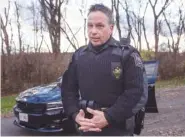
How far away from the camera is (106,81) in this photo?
2.47m

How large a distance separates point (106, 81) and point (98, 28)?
1.20 ft

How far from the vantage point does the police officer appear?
244 centimetres

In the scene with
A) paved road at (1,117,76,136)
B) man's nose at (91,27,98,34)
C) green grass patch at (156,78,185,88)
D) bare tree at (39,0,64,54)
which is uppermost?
bare tree at (39,0,64,54)

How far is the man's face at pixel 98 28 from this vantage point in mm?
2531

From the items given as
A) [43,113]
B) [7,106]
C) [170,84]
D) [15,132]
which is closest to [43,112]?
[43,113]

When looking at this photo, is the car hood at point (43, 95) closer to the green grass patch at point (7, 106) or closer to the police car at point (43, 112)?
the police car at point (43, 112)

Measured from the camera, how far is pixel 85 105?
8.41ft

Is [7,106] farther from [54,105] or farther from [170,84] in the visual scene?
[170,84]

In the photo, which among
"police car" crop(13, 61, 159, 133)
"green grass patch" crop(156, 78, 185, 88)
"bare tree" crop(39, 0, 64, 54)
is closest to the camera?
"police car" crop(13, 61, 159, 133)

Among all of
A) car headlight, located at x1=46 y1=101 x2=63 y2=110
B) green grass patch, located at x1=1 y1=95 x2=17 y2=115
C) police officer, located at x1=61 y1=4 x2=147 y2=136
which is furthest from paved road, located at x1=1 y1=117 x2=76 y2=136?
police officer, located at x1=61 y1=4 x2=147 y2=136

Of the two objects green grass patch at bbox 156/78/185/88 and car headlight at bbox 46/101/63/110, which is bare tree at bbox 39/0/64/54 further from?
car headlight at bbox 46/101/63/110

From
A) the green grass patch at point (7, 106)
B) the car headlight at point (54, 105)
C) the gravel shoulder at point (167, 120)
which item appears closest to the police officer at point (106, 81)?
the car headlight at point (54, 105)

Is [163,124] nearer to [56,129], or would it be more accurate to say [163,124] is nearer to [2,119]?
[56,129]

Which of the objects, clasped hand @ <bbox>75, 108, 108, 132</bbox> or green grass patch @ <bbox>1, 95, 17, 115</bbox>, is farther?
green grass patch @ <bbox>1, 95, 17, 115</bbox>
